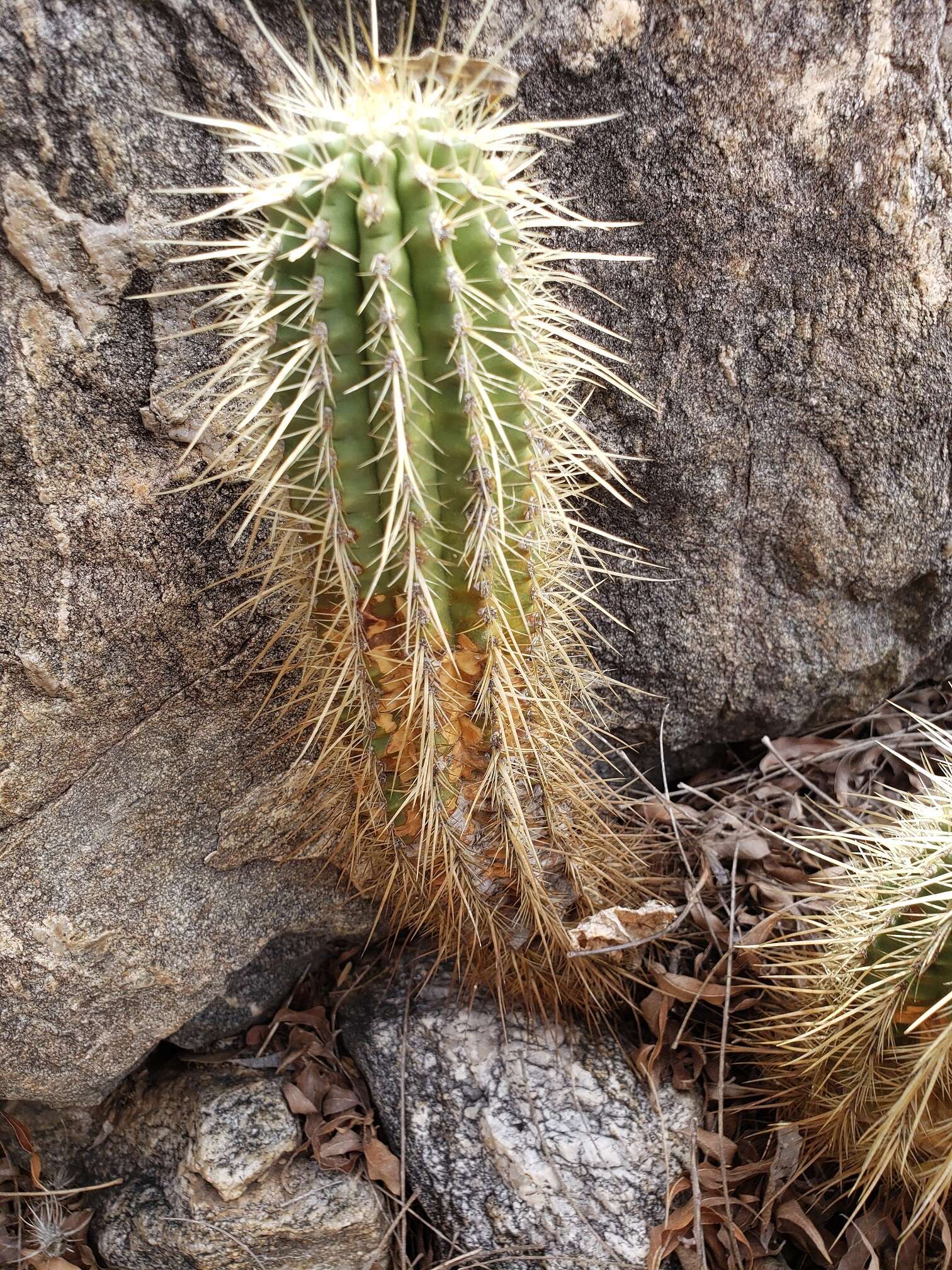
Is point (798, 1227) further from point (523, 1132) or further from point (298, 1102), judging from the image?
point (298, 1102)

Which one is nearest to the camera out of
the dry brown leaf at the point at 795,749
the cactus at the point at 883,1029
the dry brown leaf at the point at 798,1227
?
the cactus at the point at 883,1029

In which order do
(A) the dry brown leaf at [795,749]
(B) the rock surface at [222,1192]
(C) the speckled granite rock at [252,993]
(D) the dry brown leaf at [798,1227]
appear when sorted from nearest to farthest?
(D) the dry brown leaf at [798,1227] < (B) the rock surface at [222,1192] < (C) the speckled granite rock at [252,993] < (A) the dry brown leaf at [795,749]

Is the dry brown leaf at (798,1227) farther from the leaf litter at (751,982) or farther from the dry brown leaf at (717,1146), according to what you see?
the dry brown leaf at (717,1146)

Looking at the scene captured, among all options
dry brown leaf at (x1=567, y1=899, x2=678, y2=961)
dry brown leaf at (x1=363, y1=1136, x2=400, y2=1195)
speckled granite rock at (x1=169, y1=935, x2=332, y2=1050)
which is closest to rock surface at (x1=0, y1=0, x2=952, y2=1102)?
speckled granite rock at (x1=169, y1=935, x2=332, y2=1050)

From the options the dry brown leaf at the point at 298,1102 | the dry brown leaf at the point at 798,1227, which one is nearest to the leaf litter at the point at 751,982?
the dry brown leaf at the point at 798,1227

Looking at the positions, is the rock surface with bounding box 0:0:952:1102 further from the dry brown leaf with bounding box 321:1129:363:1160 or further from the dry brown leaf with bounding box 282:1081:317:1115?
the dry brown leaf with bounding box 321:1129:363:1160

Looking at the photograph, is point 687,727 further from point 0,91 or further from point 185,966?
point 0,91
